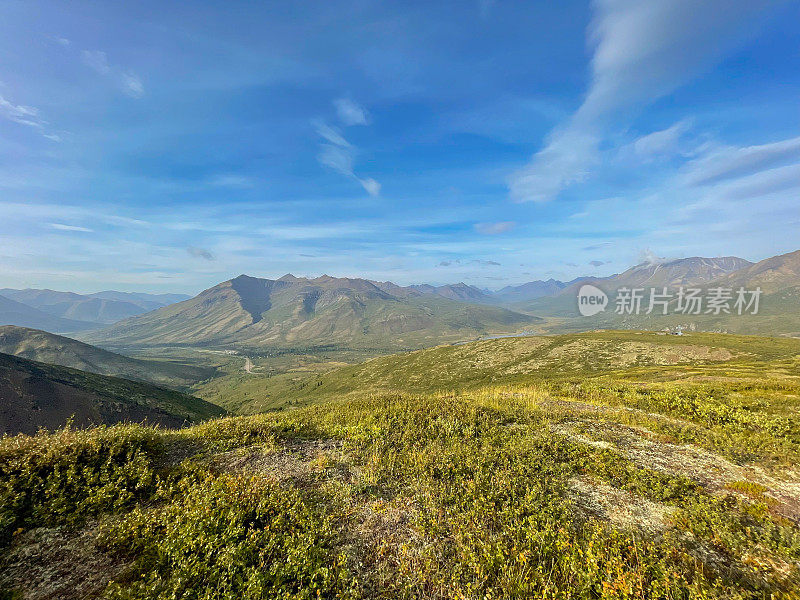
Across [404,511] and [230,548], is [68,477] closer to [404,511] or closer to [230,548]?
[230,548]

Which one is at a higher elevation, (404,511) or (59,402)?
(404,511)

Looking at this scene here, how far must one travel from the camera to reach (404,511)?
9.71m

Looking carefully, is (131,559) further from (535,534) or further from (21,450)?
(535,534)

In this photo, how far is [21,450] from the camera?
9.97 meters

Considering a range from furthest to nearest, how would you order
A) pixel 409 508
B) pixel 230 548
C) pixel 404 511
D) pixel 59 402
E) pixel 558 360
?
pixel 558 360 → pixel 59 402 → pixel 409 508 → pixel 404 511 → pixel 230 548

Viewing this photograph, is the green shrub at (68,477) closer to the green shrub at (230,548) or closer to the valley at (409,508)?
the valley at (409,508)

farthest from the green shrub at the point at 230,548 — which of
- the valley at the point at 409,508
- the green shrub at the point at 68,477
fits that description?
the green shrub at the point at 68,477

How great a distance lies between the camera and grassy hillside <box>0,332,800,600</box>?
22.6 feet

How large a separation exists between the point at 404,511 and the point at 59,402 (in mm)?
102520

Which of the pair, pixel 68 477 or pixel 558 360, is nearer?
pixel 68 477

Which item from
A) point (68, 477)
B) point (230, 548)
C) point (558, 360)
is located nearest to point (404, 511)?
point (230, 548)

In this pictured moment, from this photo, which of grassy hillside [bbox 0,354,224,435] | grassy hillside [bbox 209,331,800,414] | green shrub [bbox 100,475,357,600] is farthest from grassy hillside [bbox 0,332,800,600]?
grassy hillside [bbox 209,331,800,414]

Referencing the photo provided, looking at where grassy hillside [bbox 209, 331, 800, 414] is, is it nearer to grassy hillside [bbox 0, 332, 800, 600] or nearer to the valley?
the valley

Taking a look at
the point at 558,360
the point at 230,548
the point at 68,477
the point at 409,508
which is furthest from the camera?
the point at 558,360
